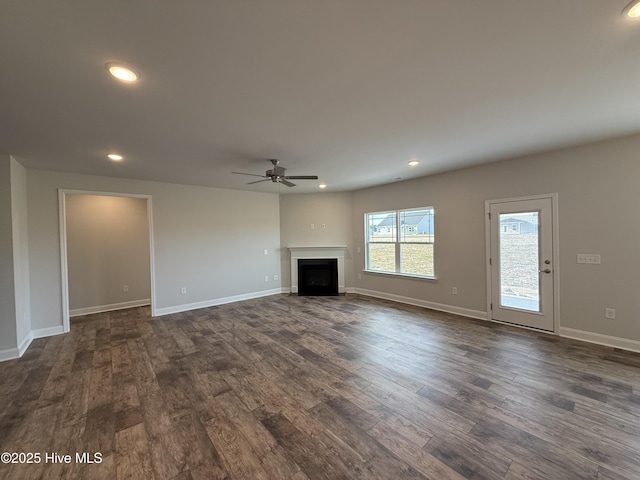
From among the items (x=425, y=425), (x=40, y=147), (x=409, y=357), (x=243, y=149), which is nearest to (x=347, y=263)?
(x=409, y=357)

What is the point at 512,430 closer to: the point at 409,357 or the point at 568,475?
the point at 568,475

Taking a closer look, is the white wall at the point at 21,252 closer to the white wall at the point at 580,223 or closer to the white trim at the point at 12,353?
the white trim at the point at 12,353

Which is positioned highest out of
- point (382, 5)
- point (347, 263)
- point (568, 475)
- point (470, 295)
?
point (382, 5)

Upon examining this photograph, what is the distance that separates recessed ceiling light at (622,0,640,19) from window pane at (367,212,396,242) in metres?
4.54

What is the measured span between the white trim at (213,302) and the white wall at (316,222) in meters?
0.52

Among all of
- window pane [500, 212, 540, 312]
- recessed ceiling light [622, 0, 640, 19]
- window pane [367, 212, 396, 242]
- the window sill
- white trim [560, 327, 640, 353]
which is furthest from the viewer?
window pane [367, 212, 396, 242]

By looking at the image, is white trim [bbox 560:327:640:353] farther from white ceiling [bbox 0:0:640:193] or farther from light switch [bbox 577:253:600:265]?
white ceiling [bbox 0:0:640:193]

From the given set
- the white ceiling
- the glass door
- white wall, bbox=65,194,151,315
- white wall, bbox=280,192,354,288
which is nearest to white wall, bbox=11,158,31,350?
the white ceiling

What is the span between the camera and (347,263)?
6.77 meters

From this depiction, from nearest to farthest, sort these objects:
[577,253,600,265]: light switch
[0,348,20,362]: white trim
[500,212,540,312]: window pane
Answer: 1. [0,348,20,362]: white trim
2. [577,253,600,265]: light switch
3. [500,212,540,312]: window pane

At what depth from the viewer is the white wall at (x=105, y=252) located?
17.2 ft

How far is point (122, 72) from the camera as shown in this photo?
5.75 ft

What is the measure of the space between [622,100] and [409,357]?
10.6 ft

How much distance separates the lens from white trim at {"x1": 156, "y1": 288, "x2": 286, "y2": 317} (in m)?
5.19
